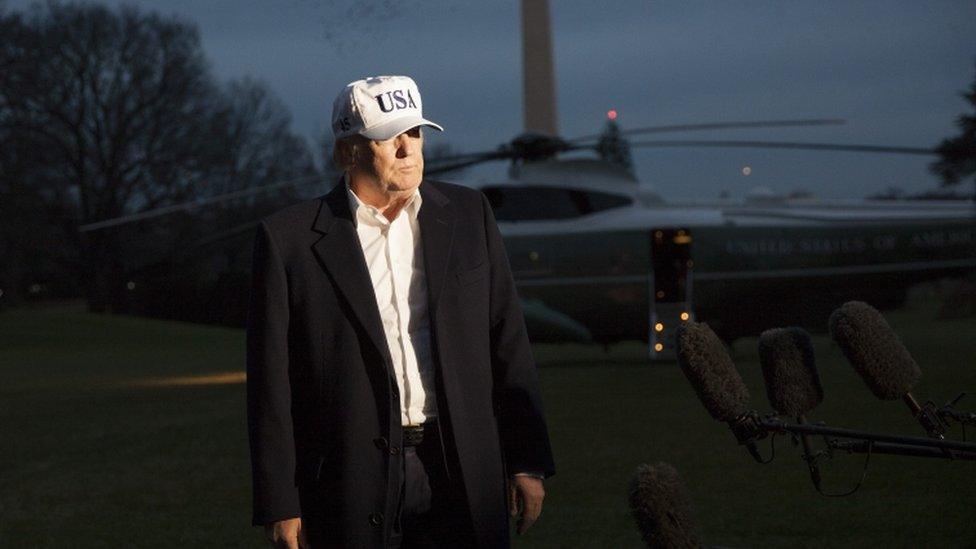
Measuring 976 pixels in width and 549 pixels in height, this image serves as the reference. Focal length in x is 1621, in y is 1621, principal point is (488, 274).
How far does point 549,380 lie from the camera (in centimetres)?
2361

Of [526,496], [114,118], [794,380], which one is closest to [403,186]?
[526,496]

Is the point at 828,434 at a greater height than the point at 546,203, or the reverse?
the point at 828,434

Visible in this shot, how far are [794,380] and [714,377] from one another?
202 mm

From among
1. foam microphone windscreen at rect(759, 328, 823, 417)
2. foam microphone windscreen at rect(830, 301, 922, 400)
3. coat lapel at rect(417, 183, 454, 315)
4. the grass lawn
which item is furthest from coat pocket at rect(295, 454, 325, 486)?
the grass lawn

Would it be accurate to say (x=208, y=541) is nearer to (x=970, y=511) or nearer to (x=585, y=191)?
(x=970, y=511)

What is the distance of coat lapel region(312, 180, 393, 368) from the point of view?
3787 millimetres

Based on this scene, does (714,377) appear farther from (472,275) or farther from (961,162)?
(961,162)

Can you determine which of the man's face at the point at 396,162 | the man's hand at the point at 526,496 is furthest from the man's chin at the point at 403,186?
the man's hand at the point at 526,496

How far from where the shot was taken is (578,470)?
1180 centimetres

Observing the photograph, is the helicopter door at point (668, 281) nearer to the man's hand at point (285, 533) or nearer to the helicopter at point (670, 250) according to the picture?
the helicopter at point (670, 250)

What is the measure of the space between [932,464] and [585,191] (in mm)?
15329

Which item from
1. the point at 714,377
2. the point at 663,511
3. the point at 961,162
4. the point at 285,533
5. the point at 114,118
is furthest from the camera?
the point at 961,162

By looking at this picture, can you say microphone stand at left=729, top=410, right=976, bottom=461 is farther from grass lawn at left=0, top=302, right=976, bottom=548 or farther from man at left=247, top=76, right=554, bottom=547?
grass lawn at left=0, top=302, right=976, bottom=548

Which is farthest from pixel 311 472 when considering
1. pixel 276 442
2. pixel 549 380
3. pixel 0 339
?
pixel 0 339
